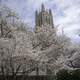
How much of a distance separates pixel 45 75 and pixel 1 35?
6625 mm

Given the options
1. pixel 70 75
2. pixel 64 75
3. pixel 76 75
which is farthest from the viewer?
pixel 64 75

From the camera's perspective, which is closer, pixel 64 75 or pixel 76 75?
pixel 76 75

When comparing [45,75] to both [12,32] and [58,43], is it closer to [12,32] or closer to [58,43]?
[58,43]

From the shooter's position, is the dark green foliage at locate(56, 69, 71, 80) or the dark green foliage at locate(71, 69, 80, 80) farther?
the dark green foliage at locate(56, 69, 71, 80)

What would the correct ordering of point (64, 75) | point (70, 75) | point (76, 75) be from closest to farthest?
point (76, 75)
point (70, 75)
point (64, 75)

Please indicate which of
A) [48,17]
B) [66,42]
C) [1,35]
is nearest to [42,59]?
[1,35]

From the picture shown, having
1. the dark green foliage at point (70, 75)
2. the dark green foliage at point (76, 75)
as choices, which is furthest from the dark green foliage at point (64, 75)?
the dark green foliage at point (76, 75)

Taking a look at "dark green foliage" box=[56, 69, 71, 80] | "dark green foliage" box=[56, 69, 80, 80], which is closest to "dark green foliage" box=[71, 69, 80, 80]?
"dark green foliage" box=[56, 69, 80, 80]

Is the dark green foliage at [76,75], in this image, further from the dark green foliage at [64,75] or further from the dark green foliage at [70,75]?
the dark green foliage at [64,75]

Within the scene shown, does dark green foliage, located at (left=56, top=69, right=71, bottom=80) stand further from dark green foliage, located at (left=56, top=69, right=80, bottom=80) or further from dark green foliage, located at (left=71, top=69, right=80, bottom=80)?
dark green foliage, located at (left=71, top=69, right=80, bottom=80)

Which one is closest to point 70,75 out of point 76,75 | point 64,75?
point 76,75

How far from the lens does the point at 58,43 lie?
22.9 metres

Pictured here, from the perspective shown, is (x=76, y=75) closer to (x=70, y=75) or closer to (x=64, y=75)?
(x=70, y=75)

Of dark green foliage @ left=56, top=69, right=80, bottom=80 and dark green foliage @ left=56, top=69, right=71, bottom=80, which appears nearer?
dark green foliage @ left=56, top=69, right=80, bottom=80
